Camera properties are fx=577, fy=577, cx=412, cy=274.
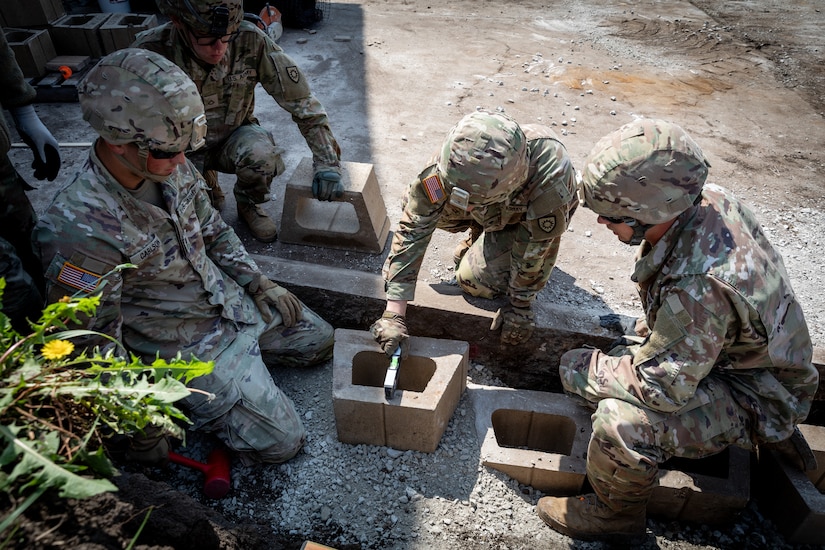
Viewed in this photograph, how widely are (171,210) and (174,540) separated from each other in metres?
1.65

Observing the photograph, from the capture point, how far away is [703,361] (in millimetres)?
2484

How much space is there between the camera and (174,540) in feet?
5.35

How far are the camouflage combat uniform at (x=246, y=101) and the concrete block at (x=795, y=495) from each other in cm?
328

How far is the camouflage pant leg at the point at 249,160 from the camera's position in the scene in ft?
13.3

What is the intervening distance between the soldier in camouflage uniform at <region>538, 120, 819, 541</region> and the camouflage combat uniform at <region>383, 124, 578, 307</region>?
21.5 inches

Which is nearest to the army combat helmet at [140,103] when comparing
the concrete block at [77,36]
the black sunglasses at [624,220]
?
the black sunglasses at [624,220]

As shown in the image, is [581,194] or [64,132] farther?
[64,132]

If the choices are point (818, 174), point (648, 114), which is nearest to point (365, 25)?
point (648, 114)

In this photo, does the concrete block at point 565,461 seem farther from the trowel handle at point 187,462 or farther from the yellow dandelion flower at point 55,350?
the yellow dandelion flower at point 55,350

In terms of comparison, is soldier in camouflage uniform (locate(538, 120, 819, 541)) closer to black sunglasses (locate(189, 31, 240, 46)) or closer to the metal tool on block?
the metal tool on block

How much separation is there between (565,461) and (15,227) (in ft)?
10.8

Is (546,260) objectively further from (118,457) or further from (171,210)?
(118,457)

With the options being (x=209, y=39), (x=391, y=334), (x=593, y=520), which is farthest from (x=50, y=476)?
(x=209, y=39)

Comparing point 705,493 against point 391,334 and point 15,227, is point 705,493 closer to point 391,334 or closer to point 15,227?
point 391,334
